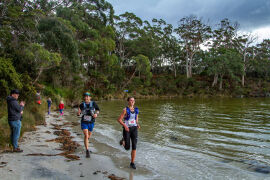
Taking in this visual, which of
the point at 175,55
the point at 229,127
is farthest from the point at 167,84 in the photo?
the point at 229,127

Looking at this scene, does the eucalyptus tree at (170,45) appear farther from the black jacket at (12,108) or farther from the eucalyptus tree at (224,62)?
the black jacket at (12,108)

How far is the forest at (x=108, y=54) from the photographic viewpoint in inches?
616

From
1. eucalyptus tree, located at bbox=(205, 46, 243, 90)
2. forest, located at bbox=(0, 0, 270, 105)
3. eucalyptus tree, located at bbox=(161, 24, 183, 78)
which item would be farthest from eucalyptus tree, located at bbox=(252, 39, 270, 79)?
eucalyptus tree, located at bbox=(161, 24, 183, 78)

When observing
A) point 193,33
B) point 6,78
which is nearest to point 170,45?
point 193,33

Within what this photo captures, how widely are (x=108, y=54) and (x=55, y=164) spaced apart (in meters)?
32.1

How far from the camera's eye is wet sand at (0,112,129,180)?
485 centimetres

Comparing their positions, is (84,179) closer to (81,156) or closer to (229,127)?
(81,156)

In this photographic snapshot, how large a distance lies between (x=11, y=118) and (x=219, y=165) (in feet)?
18.8

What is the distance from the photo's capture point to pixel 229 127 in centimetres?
1178

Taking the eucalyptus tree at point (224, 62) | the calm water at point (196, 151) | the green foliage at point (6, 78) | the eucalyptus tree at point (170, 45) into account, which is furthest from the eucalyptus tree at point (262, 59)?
the green foliage at point (6, 78)

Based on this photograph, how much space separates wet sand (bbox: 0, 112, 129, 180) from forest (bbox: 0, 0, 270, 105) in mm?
4090

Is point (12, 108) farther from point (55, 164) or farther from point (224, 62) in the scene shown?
point (224, 62)

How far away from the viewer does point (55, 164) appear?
551cm

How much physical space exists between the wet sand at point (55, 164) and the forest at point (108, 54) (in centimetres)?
409
